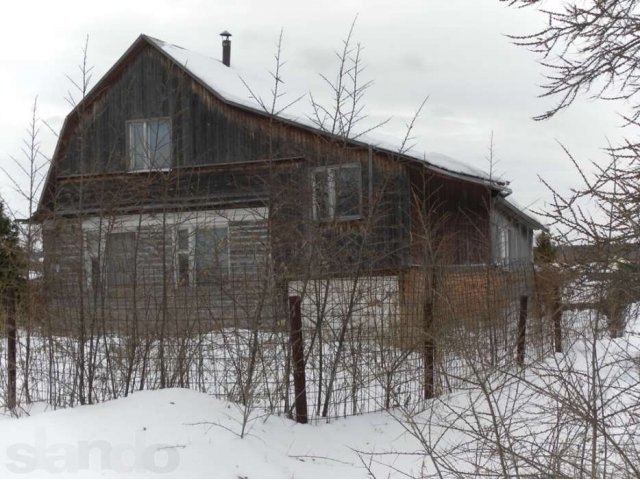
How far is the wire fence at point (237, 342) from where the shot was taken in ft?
23.4

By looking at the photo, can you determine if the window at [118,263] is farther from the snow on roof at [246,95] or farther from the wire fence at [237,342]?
the snow on roof at [246,95]

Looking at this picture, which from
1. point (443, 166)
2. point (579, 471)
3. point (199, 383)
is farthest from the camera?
point (443, 166)

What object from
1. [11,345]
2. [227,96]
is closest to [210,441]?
[11,345]

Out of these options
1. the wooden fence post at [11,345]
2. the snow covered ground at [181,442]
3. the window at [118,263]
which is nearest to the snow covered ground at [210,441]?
the snow covered ground at [181,442]

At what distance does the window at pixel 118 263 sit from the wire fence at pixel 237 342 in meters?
0.09

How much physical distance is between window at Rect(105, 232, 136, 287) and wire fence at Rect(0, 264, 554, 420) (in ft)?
0.31

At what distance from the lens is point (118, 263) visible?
7.70 m

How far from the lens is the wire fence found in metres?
7.12

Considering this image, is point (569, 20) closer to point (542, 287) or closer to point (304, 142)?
point (542, 287)

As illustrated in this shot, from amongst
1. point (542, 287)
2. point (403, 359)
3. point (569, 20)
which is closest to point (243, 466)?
point (403, 359)

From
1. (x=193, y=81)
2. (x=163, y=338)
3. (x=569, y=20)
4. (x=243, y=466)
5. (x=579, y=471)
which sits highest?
(x=193, y=81)

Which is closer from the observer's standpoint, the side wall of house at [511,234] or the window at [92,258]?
the window at [92,258]

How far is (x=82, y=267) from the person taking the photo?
7.47 m

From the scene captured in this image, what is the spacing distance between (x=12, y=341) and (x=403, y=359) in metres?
4.28
